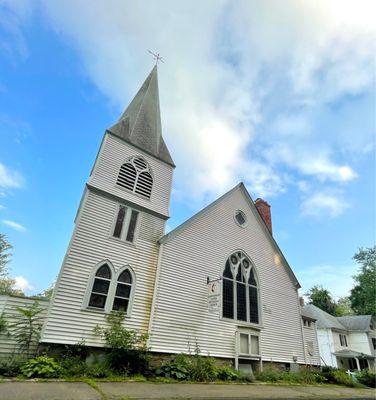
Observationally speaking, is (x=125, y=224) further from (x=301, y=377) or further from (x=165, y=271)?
(x=301, y=377)

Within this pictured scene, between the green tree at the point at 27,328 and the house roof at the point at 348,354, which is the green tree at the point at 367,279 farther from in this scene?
the green tree at the point at 27,328

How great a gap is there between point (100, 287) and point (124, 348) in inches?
98.8

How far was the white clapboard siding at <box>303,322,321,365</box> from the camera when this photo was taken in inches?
619

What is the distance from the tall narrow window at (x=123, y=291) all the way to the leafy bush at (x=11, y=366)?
3443 mm

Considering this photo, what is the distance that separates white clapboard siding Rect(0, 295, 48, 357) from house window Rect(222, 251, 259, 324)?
8.12m

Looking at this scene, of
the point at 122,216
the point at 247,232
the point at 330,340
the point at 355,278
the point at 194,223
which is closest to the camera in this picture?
the point at 122,216

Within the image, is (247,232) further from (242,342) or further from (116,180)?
(116,180)

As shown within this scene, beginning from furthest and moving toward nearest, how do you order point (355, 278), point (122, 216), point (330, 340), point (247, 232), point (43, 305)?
point (355, 278) → point (330, 340) → point (247, 232) → point (122, 216) → point (43, 305)

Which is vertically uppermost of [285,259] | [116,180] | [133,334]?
[116,180]

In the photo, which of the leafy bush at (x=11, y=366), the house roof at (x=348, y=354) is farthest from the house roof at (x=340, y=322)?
the leafy bush at (x=11, y=366)

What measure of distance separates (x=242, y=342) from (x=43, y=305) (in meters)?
9.12

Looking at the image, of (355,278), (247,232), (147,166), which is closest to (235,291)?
(247,232)

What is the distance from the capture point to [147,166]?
14.6 meters

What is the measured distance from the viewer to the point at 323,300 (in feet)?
160
